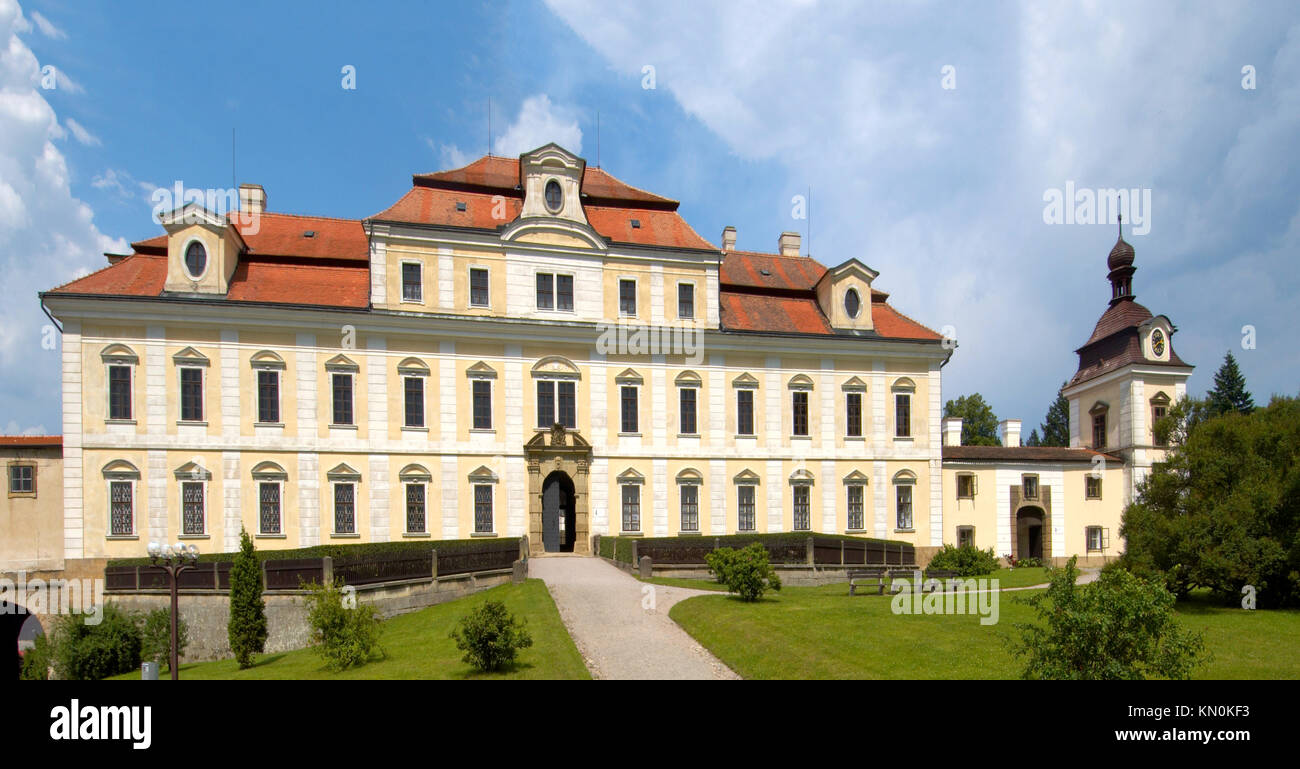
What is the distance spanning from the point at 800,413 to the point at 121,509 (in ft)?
83.8

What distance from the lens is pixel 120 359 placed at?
87.1ft

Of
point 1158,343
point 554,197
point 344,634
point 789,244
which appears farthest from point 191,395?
point 1158,343

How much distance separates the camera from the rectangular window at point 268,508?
2727 cm

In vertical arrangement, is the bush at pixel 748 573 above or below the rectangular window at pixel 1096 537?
above

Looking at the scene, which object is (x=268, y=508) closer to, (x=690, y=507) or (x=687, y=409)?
(x=690, y=507)

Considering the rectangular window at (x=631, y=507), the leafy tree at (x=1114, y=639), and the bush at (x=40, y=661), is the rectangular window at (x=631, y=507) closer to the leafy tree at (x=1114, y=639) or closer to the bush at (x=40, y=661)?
the bush at (x=40, y=661)

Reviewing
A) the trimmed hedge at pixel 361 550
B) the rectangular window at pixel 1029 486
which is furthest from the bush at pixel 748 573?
the rectangular window at pixel 1029 486

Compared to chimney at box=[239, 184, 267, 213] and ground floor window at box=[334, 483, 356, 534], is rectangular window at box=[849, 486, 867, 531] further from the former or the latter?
chimney at box=[239, 184, 267, 213]

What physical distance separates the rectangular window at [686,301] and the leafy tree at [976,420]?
114 ft

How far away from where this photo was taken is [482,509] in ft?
96.6

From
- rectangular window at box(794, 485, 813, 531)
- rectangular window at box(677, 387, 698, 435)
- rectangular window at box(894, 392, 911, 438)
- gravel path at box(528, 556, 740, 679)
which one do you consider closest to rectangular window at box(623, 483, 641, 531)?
rectangular window at box(677, 387, 698, 435)

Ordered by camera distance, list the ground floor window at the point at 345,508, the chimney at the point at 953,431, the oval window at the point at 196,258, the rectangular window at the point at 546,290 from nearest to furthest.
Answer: the oval window at the point at 196,258 < the ground floor window at the point at 345,508 < the rectangular window at the point at 546,290 < the chimney at the point at 953,431
